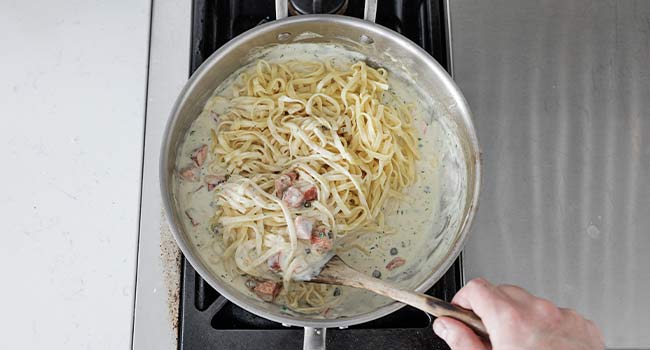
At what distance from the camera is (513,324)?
1.05m

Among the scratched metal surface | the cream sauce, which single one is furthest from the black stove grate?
the scratched metal surface

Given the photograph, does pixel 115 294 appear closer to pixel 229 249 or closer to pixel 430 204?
pixel 229 249

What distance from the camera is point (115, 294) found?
1512 millimetres

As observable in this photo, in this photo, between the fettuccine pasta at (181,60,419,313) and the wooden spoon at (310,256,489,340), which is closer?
the wooden spoon at (310,256,489,340)

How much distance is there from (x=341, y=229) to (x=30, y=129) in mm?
867

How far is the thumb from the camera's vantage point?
41.9 inches

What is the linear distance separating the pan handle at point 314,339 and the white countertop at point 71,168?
0.48 meters

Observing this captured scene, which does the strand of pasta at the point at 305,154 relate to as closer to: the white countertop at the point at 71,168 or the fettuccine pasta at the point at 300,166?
the fettuccine pasta at the point at 300,166

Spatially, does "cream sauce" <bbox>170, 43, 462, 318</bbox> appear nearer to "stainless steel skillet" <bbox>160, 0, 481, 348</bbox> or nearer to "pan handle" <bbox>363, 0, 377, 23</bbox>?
"stainless steel skillet" <bbox>160, 0, 481, 348</bbox>

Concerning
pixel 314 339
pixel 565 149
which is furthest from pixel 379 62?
pixel 314 339

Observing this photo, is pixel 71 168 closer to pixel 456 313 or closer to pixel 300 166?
pixel 300 166

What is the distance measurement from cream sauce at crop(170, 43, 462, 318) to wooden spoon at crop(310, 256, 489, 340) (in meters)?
0.10

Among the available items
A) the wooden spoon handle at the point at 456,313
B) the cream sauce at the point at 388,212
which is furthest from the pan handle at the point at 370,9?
the wooden spoon handle at the point at 456,313

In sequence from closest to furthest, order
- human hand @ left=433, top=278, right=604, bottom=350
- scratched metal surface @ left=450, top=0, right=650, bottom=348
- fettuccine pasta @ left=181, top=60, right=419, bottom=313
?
human hand @ left=433, top=278, right=604, bottom=350 < fettuccine pasta @ left=181, top=60, right=419, bottom=313 < scratched metal surface @ left=450, top=0, right=650, bottom=348
